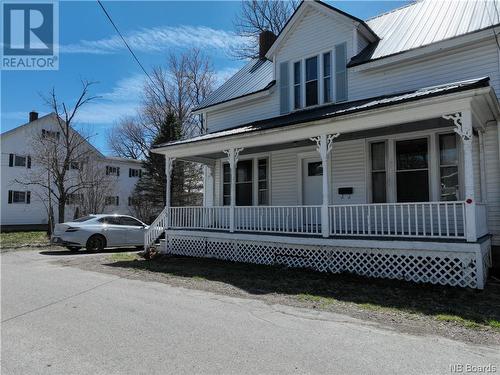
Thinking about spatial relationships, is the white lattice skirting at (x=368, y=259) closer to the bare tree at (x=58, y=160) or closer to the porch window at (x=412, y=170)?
the porch window at (x=412, y=170)

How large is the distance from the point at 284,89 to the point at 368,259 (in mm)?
7033

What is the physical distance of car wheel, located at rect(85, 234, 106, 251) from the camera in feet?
51.4

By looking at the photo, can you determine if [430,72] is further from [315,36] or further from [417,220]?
[417,220]

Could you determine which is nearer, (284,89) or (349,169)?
(349,169)

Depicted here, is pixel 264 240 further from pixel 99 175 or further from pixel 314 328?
pixel 99 175

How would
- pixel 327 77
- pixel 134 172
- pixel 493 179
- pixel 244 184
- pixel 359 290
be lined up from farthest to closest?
pixel 134 172, pixel 244 184, pixel 327 77, pixel 493 179, pixel 359 290

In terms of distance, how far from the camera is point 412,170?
10570 millimetres

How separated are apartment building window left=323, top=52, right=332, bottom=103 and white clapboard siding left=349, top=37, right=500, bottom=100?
0.77 meters

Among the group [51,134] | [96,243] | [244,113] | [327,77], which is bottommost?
[96,243]

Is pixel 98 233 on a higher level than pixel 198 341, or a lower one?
higher

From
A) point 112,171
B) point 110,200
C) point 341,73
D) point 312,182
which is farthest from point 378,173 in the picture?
point 112,171

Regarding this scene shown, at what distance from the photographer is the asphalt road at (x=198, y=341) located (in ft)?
13.4

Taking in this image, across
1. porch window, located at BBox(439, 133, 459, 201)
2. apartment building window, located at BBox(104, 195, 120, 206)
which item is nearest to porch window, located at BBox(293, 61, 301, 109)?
porch window, located at BBox(439, 133, 459, 201)

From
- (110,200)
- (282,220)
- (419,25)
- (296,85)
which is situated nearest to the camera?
(419,25)
